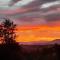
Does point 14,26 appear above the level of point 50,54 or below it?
above

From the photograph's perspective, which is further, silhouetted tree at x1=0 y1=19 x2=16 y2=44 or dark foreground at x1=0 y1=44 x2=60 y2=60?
silhouetted tree at x1=0 y1=19 x2=16 y2=44

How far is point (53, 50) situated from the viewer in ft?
113

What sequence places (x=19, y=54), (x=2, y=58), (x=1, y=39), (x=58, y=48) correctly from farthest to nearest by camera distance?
(x=1, y=39), (x=58, y=48), (x=19, y=54), (x=2, y=58)

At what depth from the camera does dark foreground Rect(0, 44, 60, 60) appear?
2948cm

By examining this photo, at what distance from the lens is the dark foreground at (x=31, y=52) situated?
29.5 meters

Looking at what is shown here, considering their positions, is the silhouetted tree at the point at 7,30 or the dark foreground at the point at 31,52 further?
the silhouetted tree at the point at 7,30

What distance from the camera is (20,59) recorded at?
30500 mm

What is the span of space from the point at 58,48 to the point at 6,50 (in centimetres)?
742

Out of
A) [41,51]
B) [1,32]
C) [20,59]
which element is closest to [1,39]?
[1,32]

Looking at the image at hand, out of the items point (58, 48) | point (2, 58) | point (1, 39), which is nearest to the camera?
point (2, 58)

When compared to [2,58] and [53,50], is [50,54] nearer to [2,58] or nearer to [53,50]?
[53,50]

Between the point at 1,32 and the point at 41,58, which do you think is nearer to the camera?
the point at 41,58

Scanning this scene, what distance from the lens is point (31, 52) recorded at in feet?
107

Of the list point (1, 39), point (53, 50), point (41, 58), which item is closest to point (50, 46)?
point (53, 50)
